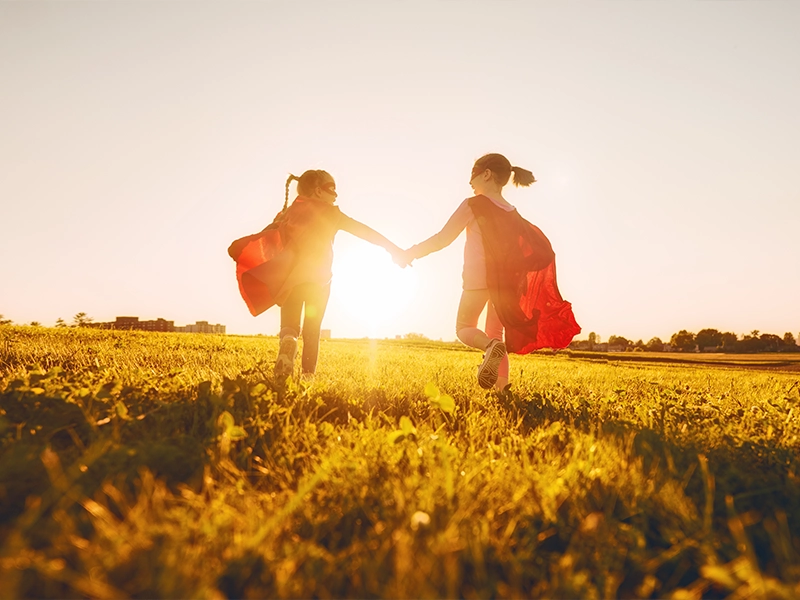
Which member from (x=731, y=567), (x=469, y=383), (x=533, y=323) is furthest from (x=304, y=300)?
(x=731, y=567)

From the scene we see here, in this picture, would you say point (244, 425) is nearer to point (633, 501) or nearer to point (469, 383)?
point (633, 501)

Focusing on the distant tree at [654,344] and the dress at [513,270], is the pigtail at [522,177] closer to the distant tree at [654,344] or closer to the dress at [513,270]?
the dress at [513,270]

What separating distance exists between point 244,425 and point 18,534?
164 centimetres

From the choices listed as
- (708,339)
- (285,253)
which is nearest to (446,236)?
(285,253)

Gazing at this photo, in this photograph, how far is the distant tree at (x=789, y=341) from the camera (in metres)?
87.6

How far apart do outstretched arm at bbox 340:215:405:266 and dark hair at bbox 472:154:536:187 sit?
1.47m

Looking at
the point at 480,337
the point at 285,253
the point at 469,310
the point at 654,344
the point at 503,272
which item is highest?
the point at 285,253

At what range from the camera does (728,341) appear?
11050 centimetres

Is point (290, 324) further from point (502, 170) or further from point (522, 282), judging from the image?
point (502, 170)

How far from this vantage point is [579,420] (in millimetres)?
4320

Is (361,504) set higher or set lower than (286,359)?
lower

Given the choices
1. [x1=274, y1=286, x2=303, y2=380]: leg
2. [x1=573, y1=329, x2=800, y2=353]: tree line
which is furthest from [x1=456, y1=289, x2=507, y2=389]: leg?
[x1=573, y1=329, x2=800, y2=353]: tree line

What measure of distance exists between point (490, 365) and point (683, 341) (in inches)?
5078

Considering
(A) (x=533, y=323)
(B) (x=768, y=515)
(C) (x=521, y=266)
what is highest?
(C) (x=521, y=266)
